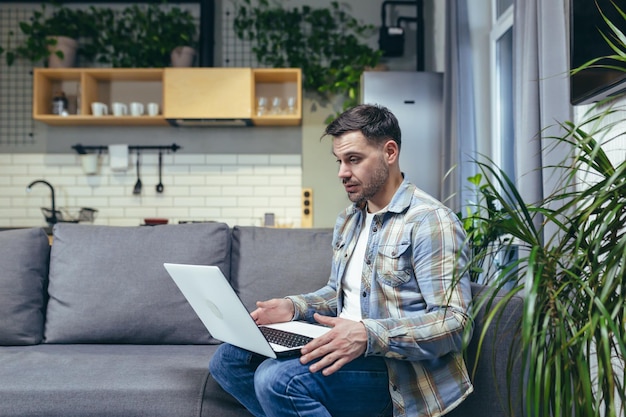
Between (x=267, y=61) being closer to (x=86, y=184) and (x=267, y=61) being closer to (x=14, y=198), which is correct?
(x=86, y=184)

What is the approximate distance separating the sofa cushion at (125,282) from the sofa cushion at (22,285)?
0.15ft

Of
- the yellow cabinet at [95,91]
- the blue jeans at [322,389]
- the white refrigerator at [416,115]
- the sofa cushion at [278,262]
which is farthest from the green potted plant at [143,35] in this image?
the blue jeans at [322,389]

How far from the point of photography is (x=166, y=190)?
5230mm

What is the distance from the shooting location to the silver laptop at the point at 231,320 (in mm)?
1631

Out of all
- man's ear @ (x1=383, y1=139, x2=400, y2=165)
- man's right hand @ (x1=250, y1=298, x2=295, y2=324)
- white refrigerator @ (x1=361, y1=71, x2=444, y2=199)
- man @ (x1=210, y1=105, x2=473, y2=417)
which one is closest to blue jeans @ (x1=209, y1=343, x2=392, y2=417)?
man @ (x1=210, y1=105, x2=473, y2=417)

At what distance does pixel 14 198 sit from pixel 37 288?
3.09 meters

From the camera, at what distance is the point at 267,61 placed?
5.19 meters

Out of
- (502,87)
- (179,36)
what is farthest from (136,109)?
(502,87)

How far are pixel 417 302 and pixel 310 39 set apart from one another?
3755 mm

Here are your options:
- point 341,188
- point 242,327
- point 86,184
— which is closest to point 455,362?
point 242,327

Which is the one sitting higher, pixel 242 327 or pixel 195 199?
pixel 195 199

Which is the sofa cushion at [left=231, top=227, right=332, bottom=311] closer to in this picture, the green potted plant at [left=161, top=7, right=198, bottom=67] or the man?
the man

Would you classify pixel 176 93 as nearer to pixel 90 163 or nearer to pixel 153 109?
pixel 153 109

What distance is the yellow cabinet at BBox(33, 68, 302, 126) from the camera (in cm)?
485
